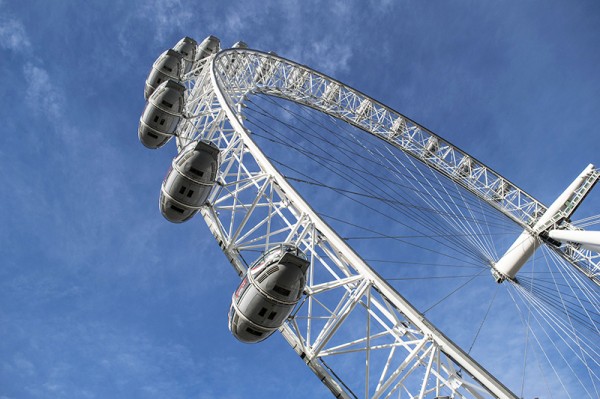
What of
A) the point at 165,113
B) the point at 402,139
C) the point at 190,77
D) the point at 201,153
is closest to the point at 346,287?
the point at 201,153

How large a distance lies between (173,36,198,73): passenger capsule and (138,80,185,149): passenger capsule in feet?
23.4

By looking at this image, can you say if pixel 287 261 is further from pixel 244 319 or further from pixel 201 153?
pixel 201 153

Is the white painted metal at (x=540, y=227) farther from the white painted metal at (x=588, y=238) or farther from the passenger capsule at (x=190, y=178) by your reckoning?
the passenger capsule at (x=190, y=178)

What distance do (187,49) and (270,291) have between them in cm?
1600

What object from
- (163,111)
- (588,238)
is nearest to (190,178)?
(163,111)

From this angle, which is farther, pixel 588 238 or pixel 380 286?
pixel 588 238

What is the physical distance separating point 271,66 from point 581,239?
17.6 meters

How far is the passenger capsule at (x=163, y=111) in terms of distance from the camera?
14469 mm

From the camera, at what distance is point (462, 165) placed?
29938mm

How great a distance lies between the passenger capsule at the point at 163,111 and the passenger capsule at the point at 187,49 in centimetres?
713

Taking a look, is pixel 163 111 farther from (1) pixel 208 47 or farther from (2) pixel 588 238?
(2) pixel 588 238

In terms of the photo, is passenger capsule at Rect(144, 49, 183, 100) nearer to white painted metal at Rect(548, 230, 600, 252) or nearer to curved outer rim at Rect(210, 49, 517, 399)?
curved outer rim at Rect(210, 49, 517, 399)

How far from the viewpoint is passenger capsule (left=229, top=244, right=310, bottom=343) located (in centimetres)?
962

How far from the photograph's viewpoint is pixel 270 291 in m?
9.60
